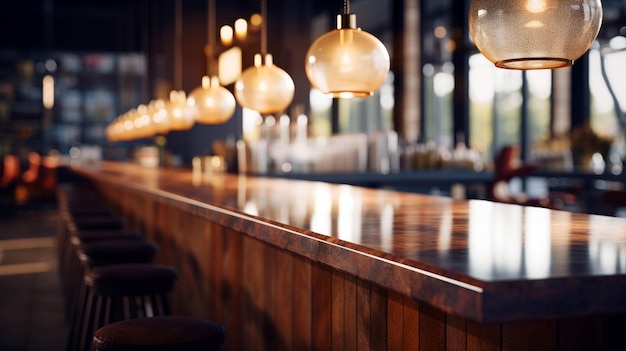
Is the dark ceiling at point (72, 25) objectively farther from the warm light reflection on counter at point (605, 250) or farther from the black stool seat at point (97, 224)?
the warm light reflection on counter at point (605, 250)

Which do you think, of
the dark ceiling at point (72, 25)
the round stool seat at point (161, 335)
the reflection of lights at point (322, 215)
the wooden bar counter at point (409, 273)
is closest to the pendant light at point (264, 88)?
the wooden bar counter at point (409, 273)

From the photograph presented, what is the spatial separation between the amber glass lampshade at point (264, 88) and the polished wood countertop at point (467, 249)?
3.70ft

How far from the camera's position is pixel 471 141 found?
1160 centimetres

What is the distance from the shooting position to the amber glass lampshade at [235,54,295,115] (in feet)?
13.0

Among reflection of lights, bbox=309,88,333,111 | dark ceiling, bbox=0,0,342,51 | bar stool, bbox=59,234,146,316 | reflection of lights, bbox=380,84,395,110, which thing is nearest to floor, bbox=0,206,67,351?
bar stool, bbox=59,234,146,316

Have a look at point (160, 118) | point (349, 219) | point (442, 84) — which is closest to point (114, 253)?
point (349, 219)

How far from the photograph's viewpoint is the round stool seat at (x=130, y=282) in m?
3.15

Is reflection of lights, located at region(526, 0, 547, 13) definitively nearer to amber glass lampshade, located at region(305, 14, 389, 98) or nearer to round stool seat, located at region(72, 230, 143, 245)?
amber glass lampshade, located at region(305, 14, 389, 98)

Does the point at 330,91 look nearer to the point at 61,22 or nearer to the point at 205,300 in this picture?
the point at 205,300

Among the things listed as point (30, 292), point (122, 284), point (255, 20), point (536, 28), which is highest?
point (255, 20)

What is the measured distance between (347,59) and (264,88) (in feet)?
3.62

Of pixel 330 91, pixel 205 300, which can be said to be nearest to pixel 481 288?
pixel 330 91

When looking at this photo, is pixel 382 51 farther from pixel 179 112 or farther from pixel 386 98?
pixel 386 98

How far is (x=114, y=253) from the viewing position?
3.96 metres
